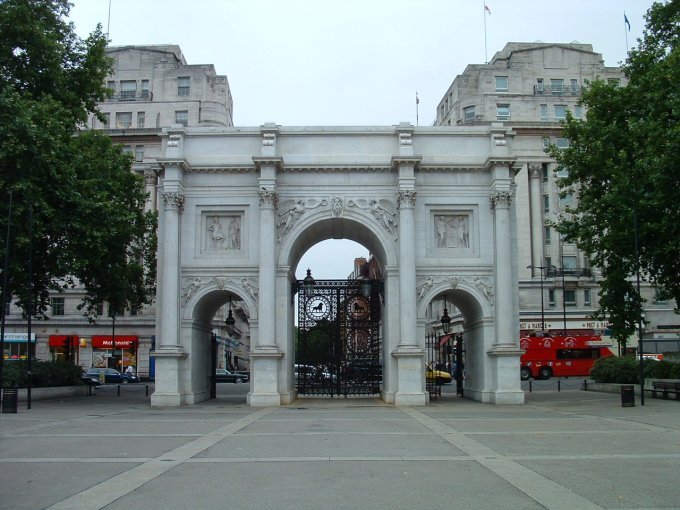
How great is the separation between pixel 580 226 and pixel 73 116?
994 inches

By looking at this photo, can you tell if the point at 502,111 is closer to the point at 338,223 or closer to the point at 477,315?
the point at 477,315

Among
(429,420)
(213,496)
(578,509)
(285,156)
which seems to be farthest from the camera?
(285,156)

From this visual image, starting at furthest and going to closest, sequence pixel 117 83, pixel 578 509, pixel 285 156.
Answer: pixel 117 83 → pixel 285 156 → pixel 578 509

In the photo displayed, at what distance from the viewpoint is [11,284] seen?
109 feet

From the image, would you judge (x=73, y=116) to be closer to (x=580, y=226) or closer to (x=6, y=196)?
(x=6, y=196)

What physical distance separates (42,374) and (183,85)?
46214 millimetres

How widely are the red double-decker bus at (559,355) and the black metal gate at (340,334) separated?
90.8 feet

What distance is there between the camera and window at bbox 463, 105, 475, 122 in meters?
77.8

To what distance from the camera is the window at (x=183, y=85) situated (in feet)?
252

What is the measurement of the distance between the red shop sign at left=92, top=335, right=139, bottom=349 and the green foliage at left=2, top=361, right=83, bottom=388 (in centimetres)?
3178

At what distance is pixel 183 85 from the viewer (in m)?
77.0

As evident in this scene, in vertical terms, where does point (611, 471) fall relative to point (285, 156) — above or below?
below

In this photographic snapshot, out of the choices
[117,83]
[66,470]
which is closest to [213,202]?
[66,470]

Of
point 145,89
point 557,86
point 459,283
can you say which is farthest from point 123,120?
point 459,283
